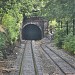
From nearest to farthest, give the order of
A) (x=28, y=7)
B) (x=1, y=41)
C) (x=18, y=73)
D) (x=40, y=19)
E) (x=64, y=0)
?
(x=18, y=73) → (x=1, y=41) → (x=64, y=0) → (x=28, y=7) → (x=40, y=19)

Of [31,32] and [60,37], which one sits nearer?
[60,37]

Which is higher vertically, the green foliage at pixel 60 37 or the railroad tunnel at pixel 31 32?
the green foliage at pixel 60 37

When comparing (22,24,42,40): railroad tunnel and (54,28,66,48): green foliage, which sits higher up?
(54,28,66,48): green foliage

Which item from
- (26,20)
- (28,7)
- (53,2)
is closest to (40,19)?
(26,20)

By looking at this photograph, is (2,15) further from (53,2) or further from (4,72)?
(4,72)

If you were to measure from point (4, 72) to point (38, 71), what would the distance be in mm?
1595

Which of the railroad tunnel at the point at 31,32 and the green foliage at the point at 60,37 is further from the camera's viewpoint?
the railroad tunnel at the point at 31,32

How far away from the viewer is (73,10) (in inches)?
891

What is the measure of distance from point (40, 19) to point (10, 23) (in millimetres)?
34940

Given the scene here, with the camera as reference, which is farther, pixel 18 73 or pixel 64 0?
pixel 64 0

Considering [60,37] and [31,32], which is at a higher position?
[60,37]

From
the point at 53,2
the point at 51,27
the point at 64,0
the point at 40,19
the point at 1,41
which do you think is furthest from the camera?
the point at 40,19

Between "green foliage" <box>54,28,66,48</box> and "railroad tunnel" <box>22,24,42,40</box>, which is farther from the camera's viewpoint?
"railroad tunnel" <box>22,24,42,40</box>

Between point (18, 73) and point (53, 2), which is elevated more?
point (53, 2)
